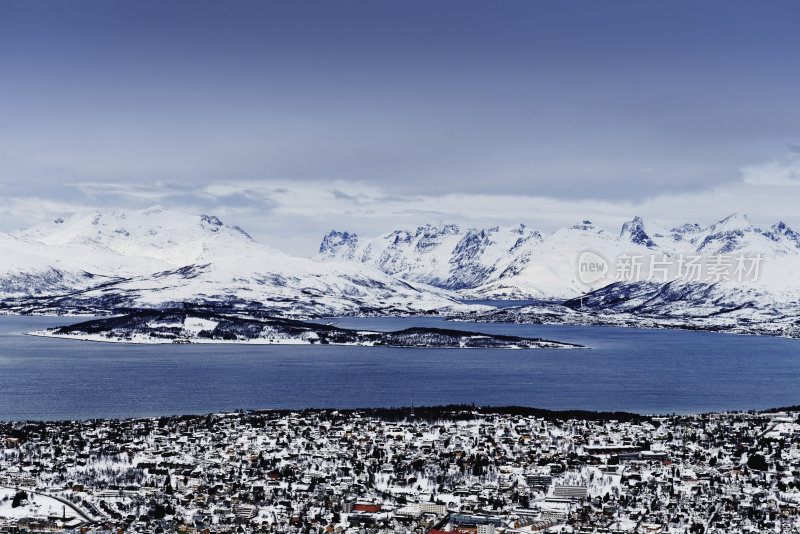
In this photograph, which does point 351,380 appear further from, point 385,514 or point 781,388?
point 385,514

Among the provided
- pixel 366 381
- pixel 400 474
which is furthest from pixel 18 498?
pixel 366 381

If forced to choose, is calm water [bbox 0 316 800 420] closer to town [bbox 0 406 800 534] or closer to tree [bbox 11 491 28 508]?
town [bbox 0 406 800 534]

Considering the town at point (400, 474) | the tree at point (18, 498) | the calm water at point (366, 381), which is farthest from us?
the calm water at point (366, 381)

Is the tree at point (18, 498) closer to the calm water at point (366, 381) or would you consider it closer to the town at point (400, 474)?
the town at point (400, 474)

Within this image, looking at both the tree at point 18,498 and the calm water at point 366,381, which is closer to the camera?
the tree at point 18,498

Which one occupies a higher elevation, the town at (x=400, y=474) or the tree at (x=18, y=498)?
the town at (x=400, y=474)

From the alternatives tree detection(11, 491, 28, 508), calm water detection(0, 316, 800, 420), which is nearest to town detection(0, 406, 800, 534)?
tree detection(11, 491, 28, 508)

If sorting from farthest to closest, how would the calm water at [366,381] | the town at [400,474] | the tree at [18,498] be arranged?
the calm water at [366,381], the tree at [18,498], the town at [400,474]

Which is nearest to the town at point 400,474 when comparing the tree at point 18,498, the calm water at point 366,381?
the tree at point 18,498
